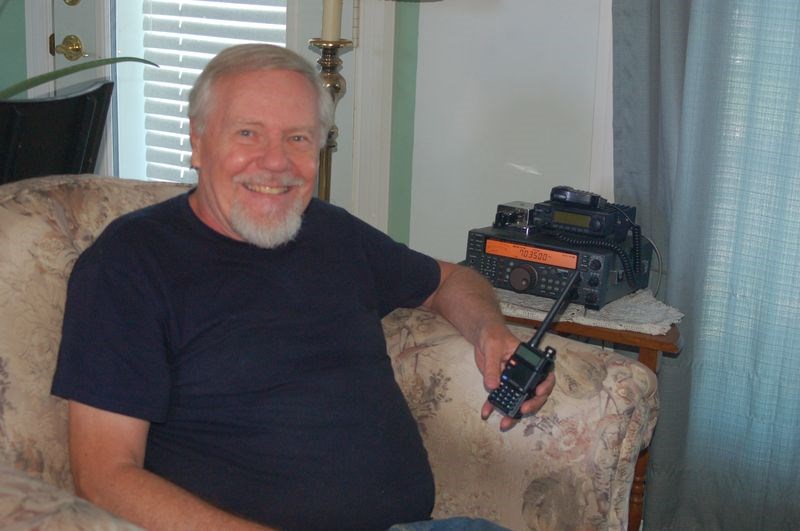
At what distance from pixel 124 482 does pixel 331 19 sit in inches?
52.2

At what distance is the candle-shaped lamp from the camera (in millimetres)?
2248

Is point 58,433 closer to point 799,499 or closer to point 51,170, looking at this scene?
point 51,170

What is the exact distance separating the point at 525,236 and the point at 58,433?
1.13 meters

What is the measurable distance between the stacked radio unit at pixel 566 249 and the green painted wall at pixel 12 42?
186 centimetres

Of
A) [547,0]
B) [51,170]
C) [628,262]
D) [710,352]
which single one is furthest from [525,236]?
[51,170]

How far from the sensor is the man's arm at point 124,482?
122cm

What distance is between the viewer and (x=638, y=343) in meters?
2.01

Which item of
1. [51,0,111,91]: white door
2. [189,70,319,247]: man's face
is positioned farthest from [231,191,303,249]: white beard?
[51,0,111,91]: white door

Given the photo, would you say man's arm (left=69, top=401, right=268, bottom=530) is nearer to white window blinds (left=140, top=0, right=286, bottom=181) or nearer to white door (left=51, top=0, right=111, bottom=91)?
white window blinds (left=140, top=0, right=286, bottom=181)

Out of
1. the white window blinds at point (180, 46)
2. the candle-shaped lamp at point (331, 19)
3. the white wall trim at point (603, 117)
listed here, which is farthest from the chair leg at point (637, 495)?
the white window blinds at point (180, 46)

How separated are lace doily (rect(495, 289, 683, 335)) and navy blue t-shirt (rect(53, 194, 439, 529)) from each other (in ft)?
1.79

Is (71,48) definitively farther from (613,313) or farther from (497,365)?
(497,365)

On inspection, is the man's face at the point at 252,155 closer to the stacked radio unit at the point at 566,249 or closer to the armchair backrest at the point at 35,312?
the armchair backrest at the point at 35,312

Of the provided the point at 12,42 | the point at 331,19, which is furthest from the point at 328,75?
the point at 12,42
